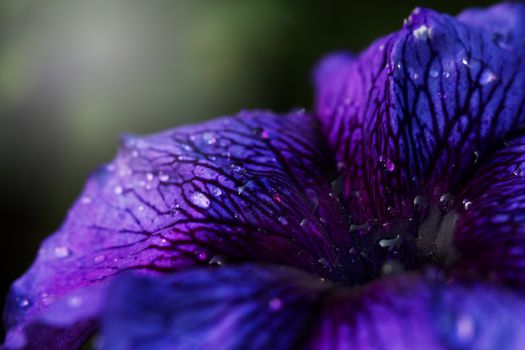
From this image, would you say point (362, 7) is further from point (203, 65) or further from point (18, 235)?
point (18, 235)

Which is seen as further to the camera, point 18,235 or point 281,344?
point 18,235

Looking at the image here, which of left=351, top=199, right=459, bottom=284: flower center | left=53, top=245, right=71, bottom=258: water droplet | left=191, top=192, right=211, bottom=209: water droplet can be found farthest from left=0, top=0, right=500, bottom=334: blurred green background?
left=351, top=199, right=459, bottom=284: flower center

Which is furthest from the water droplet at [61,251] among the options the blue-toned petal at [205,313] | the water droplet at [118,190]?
the blue-toned petal at [205,313]

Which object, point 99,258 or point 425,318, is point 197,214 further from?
point 425,318

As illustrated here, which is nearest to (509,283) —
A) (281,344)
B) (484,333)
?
(484,333)

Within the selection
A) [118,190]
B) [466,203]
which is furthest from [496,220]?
[118,190]

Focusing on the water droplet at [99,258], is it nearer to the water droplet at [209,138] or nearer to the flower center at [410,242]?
the water droplet at [209,138]
